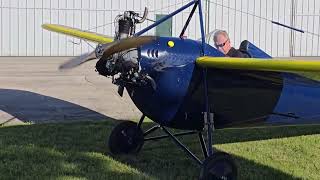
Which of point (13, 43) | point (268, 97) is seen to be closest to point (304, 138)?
point (268, 97)

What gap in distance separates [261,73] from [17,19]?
20.9 meters

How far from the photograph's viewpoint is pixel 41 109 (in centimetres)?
1007

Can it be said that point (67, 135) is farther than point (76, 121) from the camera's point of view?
No

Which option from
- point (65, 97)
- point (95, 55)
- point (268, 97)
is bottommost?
point (65, 97)

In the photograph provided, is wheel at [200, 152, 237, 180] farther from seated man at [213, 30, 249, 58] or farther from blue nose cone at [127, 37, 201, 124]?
seated man at [213, 30, 249, 58]

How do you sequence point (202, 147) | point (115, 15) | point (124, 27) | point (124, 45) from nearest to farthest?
point (124, 45), point (124, 27), point (202, 147), point (115, 15)

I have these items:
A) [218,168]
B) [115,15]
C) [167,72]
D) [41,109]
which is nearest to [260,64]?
[167,72]

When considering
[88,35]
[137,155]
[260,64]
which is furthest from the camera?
[88,35]

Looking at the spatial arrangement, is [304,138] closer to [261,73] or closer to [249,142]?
[249,142]

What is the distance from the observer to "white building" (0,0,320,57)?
24.5 metres

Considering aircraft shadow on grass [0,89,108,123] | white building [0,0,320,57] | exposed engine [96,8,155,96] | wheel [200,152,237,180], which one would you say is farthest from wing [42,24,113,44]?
white building [0,0,320,57]

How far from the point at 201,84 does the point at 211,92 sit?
0.51ft

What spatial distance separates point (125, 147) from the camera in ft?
21.7

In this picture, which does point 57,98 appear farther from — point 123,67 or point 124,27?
point 123,67
